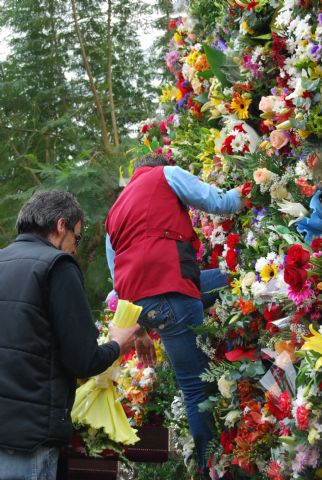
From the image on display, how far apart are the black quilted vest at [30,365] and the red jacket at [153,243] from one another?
0.91 m

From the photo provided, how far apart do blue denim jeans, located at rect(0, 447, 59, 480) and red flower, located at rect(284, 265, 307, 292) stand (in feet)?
3.57

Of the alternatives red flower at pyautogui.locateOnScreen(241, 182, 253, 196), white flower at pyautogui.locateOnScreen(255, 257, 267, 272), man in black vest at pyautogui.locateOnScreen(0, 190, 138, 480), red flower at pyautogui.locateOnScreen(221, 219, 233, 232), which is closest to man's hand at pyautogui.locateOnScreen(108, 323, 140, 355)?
man in black vest at pyautogui.locateOnScreen(0, 190, 138, 480)

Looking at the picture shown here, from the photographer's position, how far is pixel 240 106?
3.92 metres

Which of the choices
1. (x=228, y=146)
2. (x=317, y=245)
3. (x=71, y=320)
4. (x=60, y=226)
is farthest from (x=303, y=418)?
(x=228, y=146)

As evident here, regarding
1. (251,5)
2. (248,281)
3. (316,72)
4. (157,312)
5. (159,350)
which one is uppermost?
(251,5)

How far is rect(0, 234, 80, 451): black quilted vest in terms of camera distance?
2643mm

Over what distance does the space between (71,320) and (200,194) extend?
1217 mm

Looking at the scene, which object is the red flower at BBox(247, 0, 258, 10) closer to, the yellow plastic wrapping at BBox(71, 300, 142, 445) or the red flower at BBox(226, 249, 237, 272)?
the red flower at BBox(226, 249, 237, 272)

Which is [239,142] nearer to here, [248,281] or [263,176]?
[263,176]

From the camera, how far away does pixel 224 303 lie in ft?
12.5

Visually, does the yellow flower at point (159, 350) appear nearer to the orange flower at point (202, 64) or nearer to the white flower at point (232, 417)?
the white flower at point (232, 417)

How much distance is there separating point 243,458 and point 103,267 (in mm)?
5614

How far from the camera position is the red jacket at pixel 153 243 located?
12.0ft

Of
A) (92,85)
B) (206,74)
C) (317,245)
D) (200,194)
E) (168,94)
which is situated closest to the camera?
(317,245)
